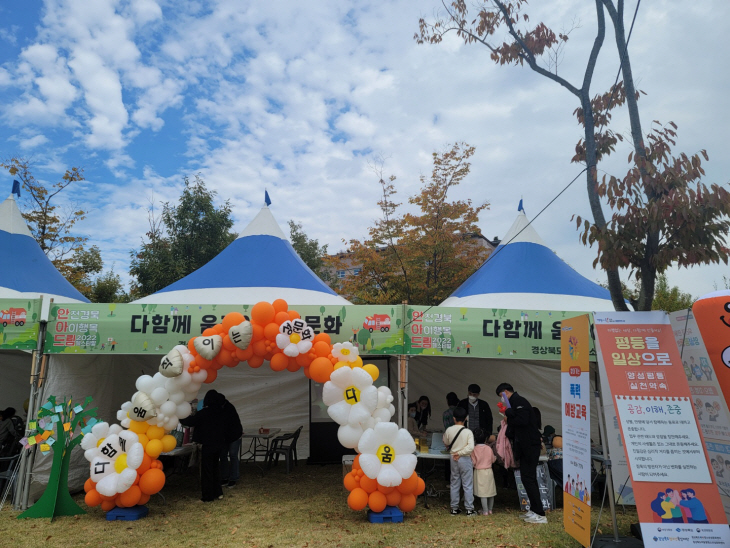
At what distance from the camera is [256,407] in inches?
319

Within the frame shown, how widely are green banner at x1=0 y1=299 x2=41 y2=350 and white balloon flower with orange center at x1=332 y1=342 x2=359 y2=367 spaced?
11.0 ft

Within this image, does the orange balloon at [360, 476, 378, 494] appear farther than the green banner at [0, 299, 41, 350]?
No

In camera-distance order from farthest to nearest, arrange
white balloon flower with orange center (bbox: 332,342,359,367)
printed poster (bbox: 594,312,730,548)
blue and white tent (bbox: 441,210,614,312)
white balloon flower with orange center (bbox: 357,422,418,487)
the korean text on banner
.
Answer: blue and white tent (bbox: 441,210,614,312), white balloon flower with orange center (bbox: 332,342,359,367), white balloon flower with orange center (bbox: 357,422,418,487), the korean text on banner, printed poster (bbox: 594,312,730,548)

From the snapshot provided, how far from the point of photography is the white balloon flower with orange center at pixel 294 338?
16.4 feet

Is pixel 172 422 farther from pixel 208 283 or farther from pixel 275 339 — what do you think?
pixel 208 283

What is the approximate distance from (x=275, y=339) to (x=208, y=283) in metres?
2.60

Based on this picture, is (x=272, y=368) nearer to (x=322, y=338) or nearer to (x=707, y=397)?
(x=322, y=338)

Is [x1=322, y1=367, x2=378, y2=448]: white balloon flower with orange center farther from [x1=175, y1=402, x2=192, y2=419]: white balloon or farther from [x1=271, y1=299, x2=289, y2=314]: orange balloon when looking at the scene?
[x1=175, y1=402, x2=192, y2=419]: white balloon

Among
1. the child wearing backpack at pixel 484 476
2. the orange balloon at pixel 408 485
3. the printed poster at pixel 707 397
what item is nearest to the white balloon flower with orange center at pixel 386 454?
the orange balloon at pixel 408 485

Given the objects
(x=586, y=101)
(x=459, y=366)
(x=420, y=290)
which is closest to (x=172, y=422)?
(x=459, y=366)

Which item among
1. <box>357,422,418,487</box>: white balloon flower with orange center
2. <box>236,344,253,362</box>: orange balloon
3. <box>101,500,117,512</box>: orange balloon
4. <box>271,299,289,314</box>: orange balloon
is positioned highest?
<box>271,299,289,314</box>: orange balloon

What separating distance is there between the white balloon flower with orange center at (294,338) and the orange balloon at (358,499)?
57.0 inches

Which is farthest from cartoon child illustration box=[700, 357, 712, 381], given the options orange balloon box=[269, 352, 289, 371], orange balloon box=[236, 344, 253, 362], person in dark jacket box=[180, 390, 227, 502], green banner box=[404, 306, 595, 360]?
person in dark jacket box=[180, 390, 227, 502]

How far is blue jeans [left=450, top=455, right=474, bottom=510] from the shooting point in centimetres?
519
